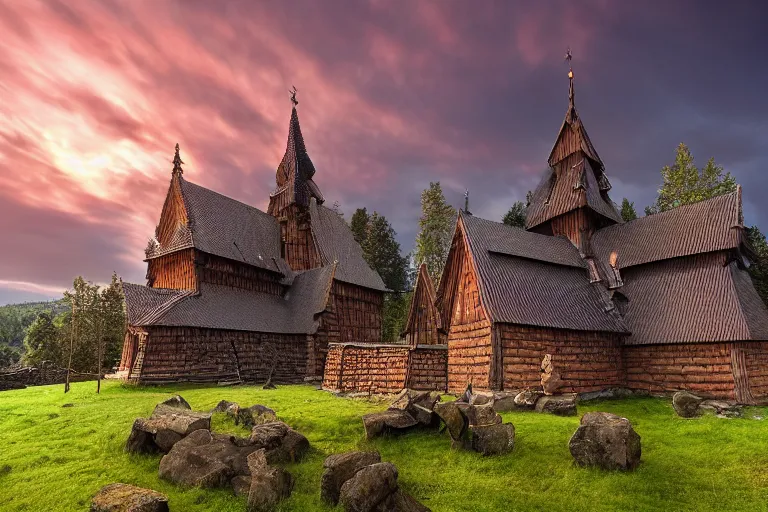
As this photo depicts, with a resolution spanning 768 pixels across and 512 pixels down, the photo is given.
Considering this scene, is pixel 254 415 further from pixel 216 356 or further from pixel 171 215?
pixel 171 215

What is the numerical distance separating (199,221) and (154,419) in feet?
89.5

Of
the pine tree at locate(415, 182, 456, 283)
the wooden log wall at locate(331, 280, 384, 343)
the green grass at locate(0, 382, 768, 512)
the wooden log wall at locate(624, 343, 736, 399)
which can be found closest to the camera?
the green grass at locate(0, 382, 768, 512)

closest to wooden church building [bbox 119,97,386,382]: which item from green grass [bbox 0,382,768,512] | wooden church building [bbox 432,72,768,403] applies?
green grass [bbox 0,382,768,512]

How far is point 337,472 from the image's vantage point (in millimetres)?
9742

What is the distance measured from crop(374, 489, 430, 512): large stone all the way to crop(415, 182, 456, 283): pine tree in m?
48.5

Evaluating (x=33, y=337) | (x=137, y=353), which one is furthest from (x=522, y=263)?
(x=33, y=337)

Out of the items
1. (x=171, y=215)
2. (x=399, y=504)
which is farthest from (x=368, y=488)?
(x=171, y=215)

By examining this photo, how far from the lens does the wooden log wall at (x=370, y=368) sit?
2403 centimetres

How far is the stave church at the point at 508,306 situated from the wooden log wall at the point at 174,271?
0.16 m

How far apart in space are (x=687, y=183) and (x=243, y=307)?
4754 centimetres

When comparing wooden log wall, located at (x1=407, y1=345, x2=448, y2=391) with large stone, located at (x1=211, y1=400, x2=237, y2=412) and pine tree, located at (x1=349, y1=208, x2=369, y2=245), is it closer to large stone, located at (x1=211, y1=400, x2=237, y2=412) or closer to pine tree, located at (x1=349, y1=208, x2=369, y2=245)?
large stone, located at (x1=211, y1=400, x2=237, y2=412)

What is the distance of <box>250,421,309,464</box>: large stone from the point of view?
11.8 metres

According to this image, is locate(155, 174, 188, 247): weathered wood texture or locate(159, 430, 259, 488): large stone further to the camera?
locate(155, 174, 188, 247): weathered wood texture

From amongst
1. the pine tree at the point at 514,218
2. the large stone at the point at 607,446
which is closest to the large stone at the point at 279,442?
the large stone at the point at 607,446
